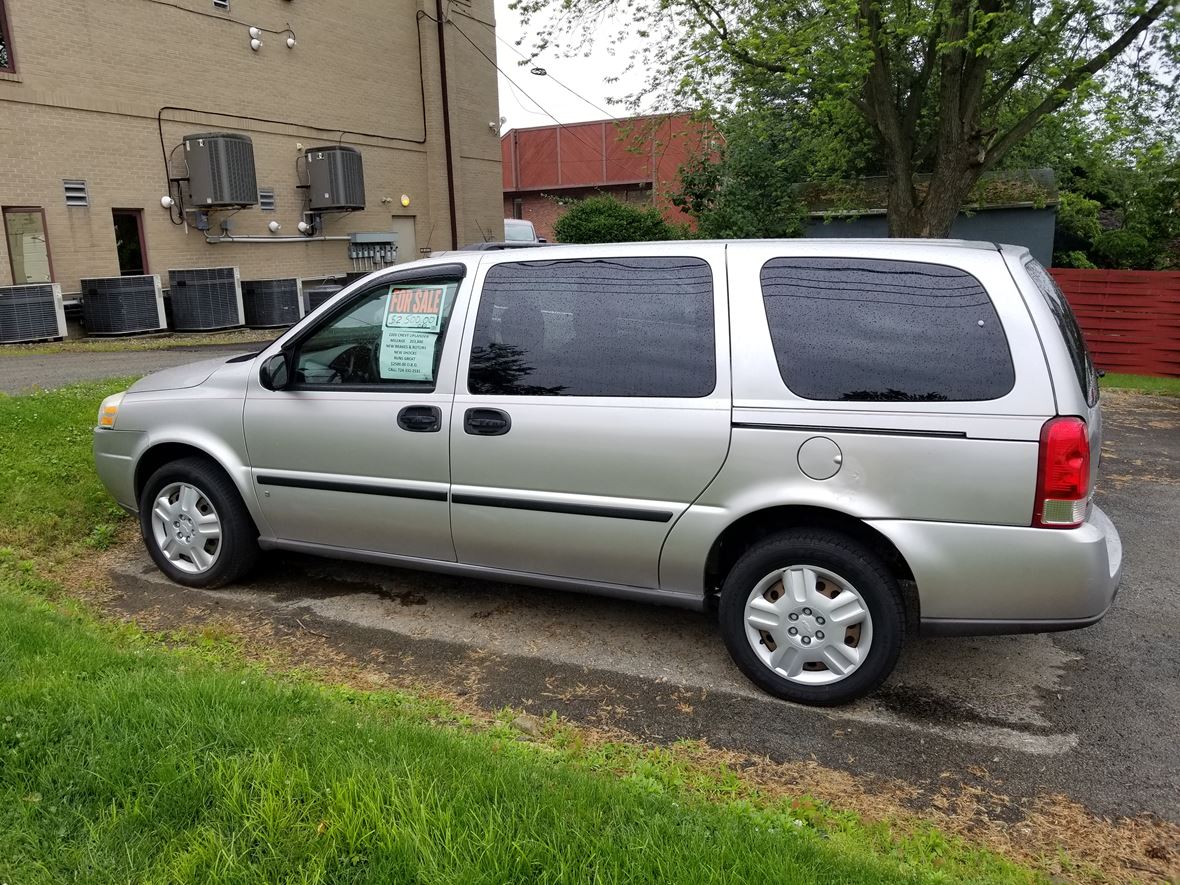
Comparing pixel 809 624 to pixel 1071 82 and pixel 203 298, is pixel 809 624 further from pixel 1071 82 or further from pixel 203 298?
pixel 203 298

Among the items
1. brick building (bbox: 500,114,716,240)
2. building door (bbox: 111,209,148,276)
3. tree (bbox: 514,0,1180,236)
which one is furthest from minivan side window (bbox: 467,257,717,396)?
brick building (bbox: 500,114,716,240)

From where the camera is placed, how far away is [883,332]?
3592 mm

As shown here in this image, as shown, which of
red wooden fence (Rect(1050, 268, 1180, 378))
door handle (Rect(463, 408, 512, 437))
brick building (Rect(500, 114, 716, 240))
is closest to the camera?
door handle (Rect(463, 408, 512, 437))

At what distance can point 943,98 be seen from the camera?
13.8 metres

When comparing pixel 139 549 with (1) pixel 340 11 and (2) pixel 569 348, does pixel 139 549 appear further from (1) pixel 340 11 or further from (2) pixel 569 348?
(1) pixel 340 11

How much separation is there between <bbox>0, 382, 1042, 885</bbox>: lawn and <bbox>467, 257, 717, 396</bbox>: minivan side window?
4.85ft

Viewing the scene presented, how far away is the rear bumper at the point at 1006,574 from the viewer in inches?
132

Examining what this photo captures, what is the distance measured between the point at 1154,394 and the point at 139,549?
506 inches

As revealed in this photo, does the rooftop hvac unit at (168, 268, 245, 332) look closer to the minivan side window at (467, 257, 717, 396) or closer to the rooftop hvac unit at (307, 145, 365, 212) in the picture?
the rooftop hvac unit at (307, 145, 365, 212)

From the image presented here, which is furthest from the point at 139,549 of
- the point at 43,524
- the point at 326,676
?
the point at 326,676

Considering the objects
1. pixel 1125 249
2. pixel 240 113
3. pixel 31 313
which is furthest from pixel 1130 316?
pixel 31 313

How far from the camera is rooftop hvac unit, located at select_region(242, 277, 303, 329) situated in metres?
18.3

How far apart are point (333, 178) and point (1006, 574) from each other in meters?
18.6

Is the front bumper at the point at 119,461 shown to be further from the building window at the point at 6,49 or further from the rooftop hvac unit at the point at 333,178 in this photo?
the rooftop hvac unit at the point at 333,178
